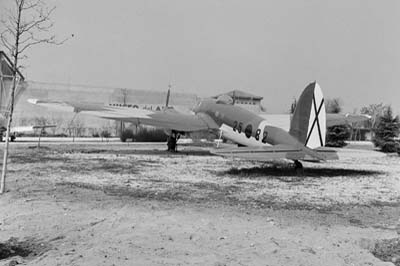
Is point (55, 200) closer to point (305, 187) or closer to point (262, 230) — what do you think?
point (262, 230)

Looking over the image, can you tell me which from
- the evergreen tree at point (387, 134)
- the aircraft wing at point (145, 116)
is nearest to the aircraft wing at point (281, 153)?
the aircraft wing at point (145, 116)

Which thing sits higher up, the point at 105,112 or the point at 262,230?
the point at 105,112

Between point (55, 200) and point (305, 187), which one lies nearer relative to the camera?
point (55, 200)

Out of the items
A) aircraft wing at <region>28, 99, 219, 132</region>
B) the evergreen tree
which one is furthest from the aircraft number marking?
the evergreen tree

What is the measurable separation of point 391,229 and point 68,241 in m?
4.89

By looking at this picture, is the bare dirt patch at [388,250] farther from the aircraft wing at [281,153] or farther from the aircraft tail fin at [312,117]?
the aircraft tail fin at [312,117]

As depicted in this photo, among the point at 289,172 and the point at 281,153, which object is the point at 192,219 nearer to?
the point at 281,153

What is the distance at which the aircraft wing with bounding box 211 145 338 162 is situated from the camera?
42.4 ft

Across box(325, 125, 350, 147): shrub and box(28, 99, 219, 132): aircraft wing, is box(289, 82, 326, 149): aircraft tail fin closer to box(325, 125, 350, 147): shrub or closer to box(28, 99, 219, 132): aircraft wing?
box(28, 99, 219, 132): aircraft wing

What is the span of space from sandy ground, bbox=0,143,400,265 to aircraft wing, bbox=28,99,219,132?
27.7ft

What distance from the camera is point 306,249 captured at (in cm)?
527

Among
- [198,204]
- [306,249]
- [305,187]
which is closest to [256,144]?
[305,187]

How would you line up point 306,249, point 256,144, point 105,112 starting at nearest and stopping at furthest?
point 306,249
point 256,144
point 105,112

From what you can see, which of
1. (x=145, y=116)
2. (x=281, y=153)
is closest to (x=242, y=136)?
(x=281, y=153)
